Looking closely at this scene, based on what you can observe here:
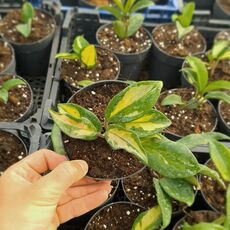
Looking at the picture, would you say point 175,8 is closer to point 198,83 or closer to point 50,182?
point 198,83

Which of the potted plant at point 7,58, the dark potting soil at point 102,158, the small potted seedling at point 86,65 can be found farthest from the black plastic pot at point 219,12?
the dark potting soil at point 102,158

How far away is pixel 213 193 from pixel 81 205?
44cm

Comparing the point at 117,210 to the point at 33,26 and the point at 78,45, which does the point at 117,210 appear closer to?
the point at 78,45

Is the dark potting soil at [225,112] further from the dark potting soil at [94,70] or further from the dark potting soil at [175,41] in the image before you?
the dark potting soil at [94,70]

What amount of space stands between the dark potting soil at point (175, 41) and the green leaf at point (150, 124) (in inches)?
33.1

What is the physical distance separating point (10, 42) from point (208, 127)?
0.90 m

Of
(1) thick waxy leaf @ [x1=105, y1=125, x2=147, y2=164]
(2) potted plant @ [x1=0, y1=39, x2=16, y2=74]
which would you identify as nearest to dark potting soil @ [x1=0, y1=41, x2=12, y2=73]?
(2) potted plant @ [x1=0, y1=39, x2=16, y2=74]

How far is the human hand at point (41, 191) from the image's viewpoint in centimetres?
86

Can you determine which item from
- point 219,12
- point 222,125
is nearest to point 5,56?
point 222,125

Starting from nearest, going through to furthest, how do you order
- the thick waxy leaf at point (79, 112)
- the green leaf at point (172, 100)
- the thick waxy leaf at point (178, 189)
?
the thick waxy leaf at point (79, 112), the thick waxy leaf at point (178, 189), the green leaf at point (172, 100)

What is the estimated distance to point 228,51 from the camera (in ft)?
4.92

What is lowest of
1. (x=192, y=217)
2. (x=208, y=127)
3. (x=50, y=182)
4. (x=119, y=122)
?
(x=192, y=217)

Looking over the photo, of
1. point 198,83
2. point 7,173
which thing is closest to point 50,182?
point 7,173

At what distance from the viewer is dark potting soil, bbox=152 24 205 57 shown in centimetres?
170
